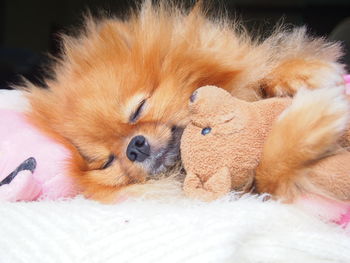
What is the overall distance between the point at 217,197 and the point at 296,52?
0.57 meters

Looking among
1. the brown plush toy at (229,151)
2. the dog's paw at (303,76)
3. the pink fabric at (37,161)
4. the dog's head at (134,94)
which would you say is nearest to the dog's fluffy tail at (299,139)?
the brown plush toy at (229,151)

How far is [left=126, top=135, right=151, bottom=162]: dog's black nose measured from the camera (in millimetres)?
1091

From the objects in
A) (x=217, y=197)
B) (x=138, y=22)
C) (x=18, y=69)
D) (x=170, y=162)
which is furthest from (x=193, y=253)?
(x=18, y=69)

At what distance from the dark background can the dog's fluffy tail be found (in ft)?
4.18

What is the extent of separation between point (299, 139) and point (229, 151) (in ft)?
0.38

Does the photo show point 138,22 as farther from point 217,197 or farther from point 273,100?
point 217,197

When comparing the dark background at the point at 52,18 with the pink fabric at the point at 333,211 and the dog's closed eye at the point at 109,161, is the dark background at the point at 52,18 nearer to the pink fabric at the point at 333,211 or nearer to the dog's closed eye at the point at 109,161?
the dog's closed eye at the point at 109,161

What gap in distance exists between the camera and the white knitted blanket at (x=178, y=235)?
611mm

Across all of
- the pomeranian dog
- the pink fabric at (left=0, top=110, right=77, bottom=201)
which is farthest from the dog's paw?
the pink fabric at (left=0, top=110, right=77, bottom=201)

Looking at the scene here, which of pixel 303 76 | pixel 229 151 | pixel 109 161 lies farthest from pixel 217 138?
pixel 109 161

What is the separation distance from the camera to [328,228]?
27.2 inches

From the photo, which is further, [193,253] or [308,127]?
[308,127]

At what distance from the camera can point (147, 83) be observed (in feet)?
3.65

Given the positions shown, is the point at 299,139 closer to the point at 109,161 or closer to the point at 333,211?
the point at 333,211
